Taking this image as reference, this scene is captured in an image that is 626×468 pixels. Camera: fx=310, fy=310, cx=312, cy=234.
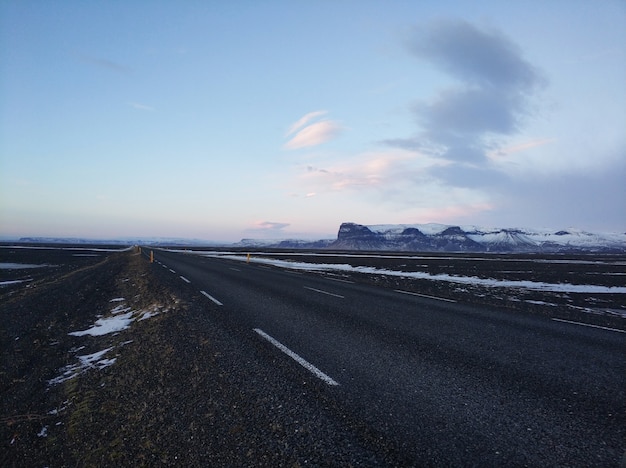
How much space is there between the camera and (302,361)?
17.1 feet

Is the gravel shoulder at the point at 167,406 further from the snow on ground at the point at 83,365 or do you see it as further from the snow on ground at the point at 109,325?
the snow on ground at the point at 109,325

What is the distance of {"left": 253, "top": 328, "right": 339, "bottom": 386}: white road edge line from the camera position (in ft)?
14.8

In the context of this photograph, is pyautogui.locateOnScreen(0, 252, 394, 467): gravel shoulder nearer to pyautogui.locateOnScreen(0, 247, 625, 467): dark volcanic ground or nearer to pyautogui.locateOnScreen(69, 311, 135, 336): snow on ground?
pyautogui.locateOnScreen(0, 247, 625, 467): dark volcanic ground


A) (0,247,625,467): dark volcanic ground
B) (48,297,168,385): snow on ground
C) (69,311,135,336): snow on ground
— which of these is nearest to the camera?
(0,247,625,467): dark volcanic ground

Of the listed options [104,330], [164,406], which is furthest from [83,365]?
[164,406]

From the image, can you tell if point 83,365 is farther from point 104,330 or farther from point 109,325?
point 109,325

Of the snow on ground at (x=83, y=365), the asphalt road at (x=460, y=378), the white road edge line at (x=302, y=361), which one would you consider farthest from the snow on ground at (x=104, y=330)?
the white road edge line at (x=302, y=361)

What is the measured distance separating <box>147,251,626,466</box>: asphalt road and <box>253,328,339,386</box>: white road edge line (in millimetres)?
22

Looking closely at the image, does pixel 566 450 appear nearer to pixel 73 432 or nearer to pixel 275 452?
pixel 275 452

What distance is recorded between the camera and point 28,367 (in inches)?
234

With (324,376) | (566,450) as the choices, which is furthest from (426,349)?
(566,450)

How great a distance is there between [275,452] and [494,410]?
264cm

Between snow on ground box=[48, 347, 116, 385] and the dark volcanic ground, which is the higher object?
the dark volcanic ground

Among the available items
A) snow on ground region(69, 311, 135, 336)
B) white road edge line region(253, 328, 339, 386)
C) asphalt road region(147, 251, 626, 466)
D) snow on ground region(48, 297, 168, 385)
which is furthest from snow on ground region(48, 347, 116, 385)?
white road edge line region(253, 328, 339, 386)
